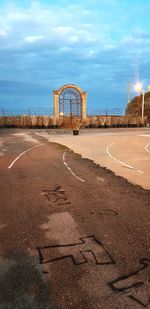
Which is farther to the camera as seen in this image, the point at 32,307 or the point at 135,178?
the point at 135,178

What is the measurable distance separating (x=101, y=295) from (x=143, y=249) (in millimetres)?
1873

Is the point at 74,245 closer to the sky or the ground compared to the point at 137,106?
closer to the ground

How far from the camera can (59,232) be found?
7.44m

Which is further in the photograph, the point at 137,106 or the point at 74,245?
the point at 137,106

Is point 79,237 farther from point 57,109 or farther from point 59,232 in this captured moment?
point 57,109

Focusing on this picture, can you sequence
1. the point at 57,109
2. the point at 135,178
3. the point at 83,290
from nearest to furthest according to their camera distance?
the point at 83,290 → the point at 135,178 → the point at 57,109

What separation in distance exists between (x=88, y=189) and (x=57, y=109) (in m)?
38.4

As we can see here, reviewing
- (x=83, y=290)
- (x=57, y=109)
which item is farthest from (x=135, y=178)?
(x=57, y=109)

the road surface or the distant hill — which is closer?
the road surface

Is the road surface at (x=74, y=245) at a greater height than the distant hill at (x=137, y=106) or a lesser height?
lesser

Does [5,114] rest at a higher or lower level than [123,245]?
higher

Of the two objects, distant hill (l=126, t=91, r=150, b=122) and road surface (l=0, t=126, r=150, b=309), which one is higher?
distant hill (l=126, t=91, r=150, b=122)

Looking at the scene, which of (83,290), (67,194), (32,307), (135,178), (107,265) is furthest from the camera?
(135,178)

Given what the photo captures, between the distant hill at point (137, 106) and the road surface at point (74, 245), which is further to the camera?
the distant hill at point (137, 106)
